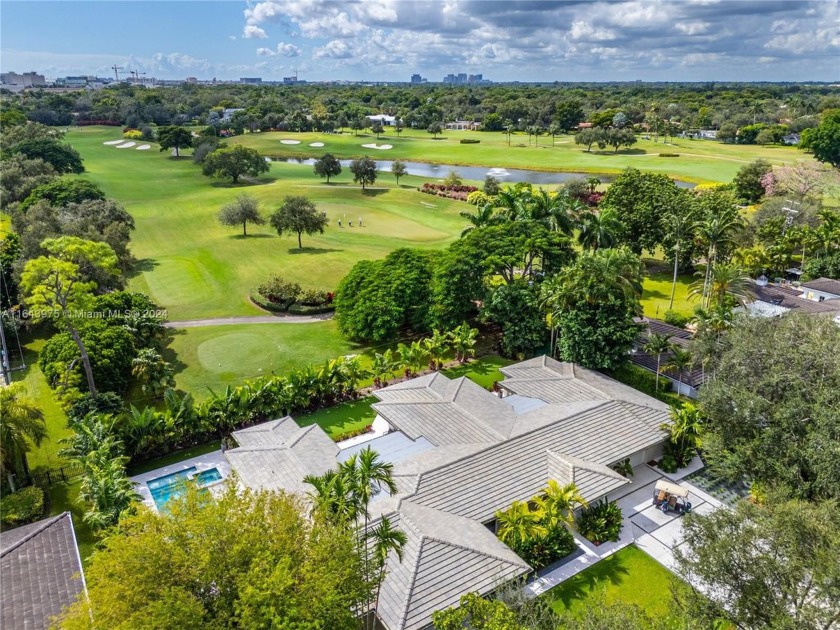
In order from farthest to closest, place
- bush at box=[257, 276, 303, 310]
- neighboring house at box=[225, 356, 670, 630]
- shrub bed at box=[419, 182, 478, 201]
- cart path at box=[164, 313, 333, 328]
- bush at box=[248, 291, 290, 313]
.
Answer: shrub bed at box=[419, 182, 478, 201] < bush at box=[257, 276, 303, 310] < bush at box=[248, 291, 290, 313] < cart path at box=[164, 313, 333, 328] < neighboring house at box=[225, 356, 670, 630]

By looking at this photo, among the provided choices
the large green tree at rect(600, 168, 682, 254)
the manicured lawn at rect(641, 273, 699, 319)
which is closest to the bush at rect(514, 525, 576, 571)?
the manicured lawn at rect(641, 273, 699, 319)

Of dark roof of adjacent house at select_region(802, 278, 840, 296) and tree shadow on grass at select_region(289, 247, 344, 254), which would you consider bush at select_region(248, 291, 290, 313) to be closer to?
tree shadow on grass at select_region(289, 247, 344, 254)

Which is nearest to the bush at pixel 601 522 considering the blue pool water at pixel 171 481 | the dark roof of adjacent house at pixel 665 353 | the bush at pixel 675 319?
the dark roof of adjacent house at pixel 665 353

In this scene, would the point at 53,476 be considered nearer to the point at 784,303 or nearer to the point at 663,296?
the point at 663,296

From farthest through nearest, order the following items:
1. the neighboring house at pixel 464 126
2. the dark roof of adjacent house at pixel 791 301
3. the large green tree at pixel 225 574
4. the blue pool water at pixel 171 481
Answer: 1. the neighboring house at pixel 464 126
2. the dark roof of adjacent house at pixel 791 301
3. the blue pool water at pixel 171 481
4. the large green tree at pixel 225 574

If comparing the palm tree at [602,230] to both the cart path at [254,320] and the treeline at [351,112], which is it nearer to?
the cart path at [254,320]
